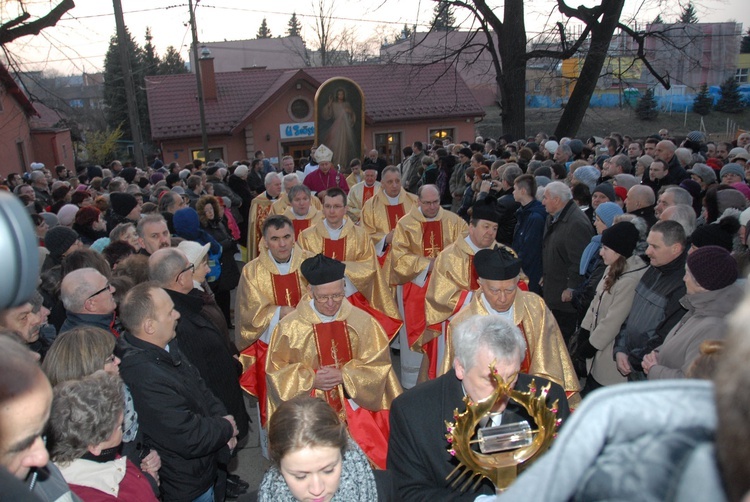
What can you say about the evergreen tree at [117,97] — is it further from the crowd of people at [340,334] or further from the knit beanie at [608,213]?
the knit beanie at [608,213]

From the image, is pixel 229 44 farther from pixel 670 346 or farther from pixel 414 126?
pixel 670 346

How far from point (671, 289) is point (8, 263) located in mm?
4167

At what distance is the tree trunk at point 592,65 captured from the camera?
17.6 m

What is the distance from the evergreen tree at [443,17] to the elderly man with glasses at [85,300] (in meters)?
16.1

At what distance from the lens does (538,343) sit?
4.28 meters

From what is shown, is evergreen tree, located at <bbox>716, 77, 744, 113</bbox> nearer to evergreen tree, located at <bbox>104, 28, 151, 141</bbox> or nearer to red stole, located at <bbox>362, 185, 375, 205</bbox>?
red stole, located at <bbox>362, 185, 375, 205</bbox>

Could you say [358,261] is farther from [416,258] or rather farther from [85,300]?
[85,300]

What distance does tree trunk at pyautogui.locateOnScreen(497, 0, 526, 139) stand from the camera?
18.0 m

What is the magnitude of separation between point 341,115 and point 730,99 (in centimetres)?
3459

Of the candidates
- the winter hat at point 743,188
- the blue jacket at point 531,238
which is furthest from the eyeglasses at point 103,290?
the winter hat at point 743,188

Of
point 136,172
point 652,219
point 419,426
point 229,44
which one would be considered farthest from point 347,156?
point 229,44

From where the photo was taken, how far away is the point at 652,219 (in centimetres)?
622

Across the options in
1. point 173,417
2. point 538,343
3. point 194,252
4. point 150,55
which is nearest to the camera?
point 173,417

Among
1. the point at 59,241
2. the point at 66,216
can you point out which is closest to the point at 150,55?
the point at 66,216
